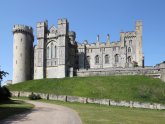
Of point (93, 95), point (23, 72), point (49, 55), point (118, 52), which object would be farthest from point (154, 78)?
point (23, 72)

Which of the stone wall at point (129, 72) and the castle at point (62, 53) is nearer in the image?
the stone wall at point (129, 72)

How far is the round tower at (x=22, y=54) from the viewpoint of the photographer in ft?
283

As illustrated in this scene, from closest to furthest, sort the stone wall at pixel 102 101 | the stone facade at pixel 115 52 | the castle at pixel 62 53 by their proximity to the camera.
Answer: the stone wall at pixel 102 101 → the castle at pixel 62 53 → the stone facade at pixel 115 52

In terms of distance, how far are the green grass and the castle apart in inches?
466

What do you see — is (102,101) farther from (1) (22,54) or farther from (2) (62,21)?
(1) (22,54)

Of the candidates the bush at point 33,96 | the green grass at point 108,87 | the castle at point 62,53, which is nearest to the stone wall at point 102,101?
the bush at point 33,96

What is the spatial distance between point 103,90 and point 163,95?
11141 millimetres

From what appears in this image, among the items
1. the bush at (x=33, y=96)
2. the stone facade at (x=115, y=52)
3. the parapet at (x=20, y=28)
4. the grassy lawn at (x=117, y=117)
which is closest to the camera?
the grassy lawn at (x=117, y=117)

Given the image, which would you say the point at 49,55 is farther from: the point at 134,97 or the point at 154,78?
the point at 134,97

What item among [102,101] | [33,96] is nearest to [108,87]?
[102,101]

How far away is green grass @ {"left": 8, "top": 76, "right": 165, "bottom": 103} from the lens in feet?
185

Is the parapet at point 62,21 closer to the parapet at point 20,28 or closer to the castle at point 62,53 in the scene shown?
the castle at point 62,53

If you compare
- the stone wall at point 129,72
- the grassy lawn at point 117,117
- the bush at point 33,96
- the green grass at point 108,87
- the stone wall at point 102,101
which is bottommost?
the grassy lawn at point 117,117

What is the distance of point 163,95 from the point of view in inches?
2221
